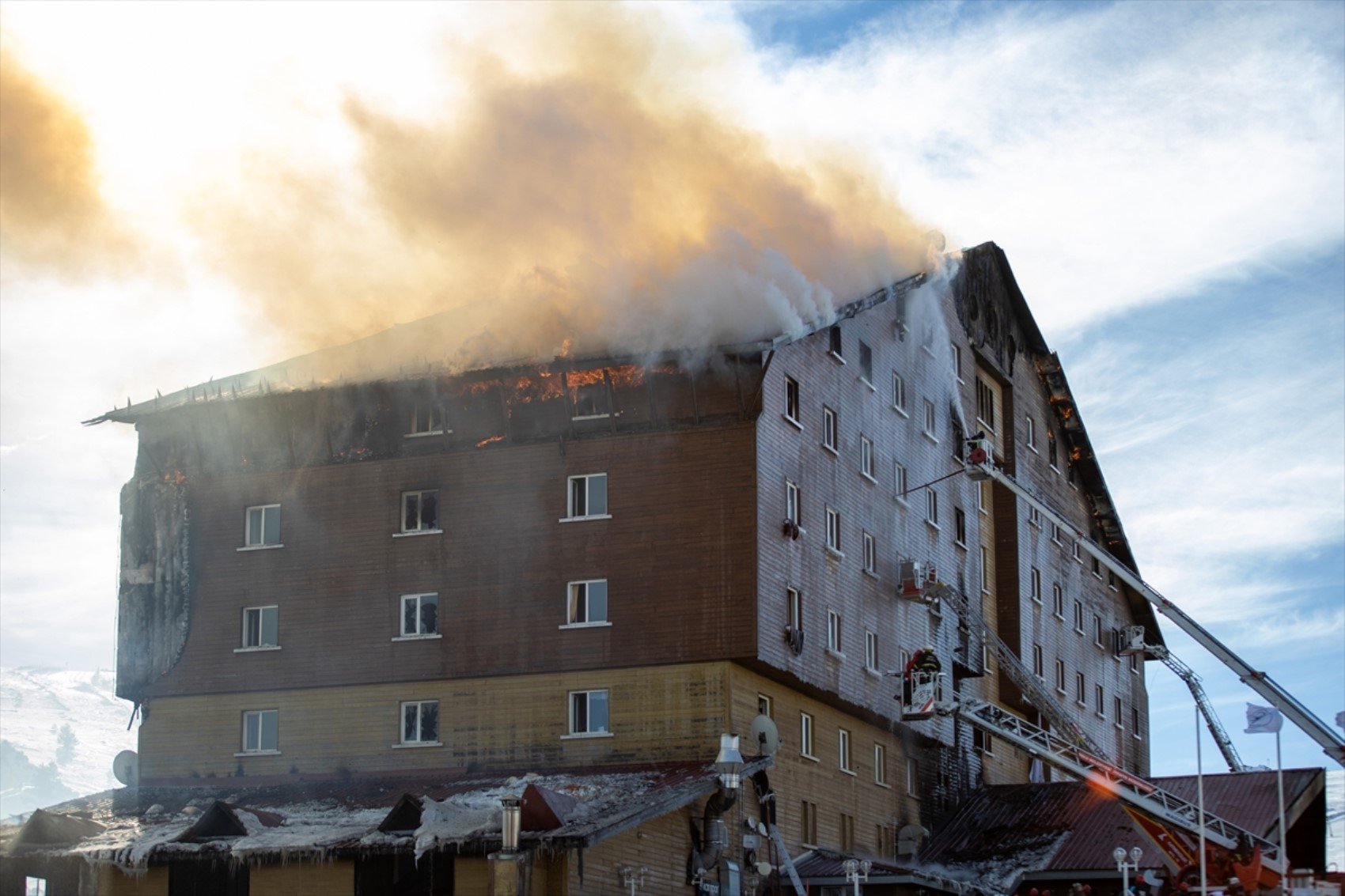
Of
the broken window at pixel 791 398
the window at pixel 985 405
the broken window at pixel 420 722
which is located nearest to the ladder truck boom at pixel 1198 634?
the window at pixel 985 405

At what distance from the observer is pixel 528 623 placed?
51219 mm

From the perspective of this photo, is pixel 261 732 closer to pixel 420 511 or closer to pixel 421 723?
pixel 421 723

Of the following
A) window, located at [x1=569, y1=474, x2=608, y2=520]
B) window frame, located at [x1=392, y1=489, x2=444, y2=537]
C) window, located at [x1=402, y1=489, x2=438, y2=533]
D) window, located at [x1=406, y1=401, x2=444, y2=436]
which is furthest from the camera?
window, located at [x1=406, y1=401, x2=444, y2=436]

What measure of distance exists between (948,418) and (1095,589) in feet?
54.6

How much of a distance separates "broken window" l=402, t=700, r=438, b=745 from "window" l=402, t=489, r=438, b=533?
5046 millimetres

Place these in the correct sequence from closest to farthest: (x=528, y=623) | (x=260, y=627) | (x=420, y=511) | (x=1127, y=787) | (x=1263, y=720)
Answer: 1. (x=1263, y=720)
2. (x=528, y=623)
3. (x=1127, y=787)
4. (x=420, y=511)
5. (x=260, y=627)

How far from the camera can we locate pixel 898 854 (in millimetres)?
57594

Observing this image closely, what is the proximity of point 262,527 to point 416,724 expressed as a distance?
8209mm

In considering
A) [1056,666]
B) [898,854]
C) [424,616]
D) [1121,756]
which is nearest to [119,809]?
[424,616]

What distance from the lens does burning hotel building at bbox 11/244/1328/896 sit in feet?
153

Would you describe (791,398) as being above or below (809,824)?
above

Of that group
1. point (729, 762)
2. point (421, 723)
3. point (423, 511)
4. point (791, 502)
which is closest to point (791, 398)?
point (791, 502)

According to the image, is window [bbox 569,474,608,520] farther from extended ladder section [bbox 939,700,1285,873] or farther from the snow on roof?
extended ladder section [bbox 939,700,1285,873]

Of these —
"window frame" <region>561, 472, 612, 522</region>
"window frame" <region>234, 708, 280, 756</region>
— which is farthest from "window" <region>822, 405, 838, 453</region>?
"window frame" <region>234, 708, 280, 756</region>
